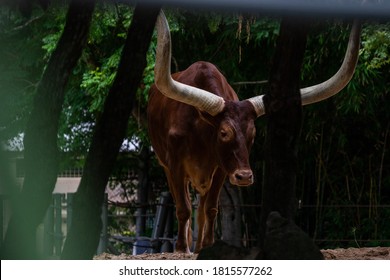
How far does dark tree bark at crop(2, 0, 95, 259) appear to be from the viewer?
296 centimetres

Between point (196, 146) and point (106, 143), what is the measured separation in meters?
1.45

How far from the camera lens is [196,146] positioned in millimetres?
4469

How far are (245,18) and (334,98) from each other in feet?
4.67

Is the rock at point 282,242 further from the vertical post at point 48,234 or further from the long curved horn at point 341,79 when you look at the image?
the vertical post at point 48,234

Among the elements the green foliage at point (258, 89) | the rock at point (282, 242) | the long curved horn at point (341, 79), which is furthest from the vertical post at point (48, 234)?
the long curved horn at point (341, 79)

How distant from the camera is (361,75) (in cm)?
480

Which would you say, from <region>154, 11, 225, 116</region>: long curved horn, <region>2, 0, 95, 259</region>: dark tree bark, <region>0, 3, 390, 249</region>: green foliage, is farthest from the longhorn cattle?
<region>2, 0, 95, 259</region>: dark tree bark

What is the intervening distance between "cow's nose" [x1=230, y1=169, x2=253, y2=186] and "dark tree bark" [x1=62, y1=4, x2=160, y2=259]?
93 centimetres

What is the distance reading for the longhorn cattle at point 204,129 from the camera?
373 centimetres

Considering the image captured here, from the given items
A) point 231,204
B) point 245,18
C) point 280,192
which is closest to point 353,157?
point 231,204

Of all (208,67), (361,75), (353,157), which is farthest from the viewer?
(353,157)

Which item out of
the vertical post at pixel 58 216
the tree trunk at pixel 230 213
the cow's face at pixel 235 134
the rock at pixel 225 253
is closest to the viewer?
the rock at pixel 225 253

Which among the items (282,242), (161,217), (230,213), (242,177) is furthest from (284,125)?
(161,217)
